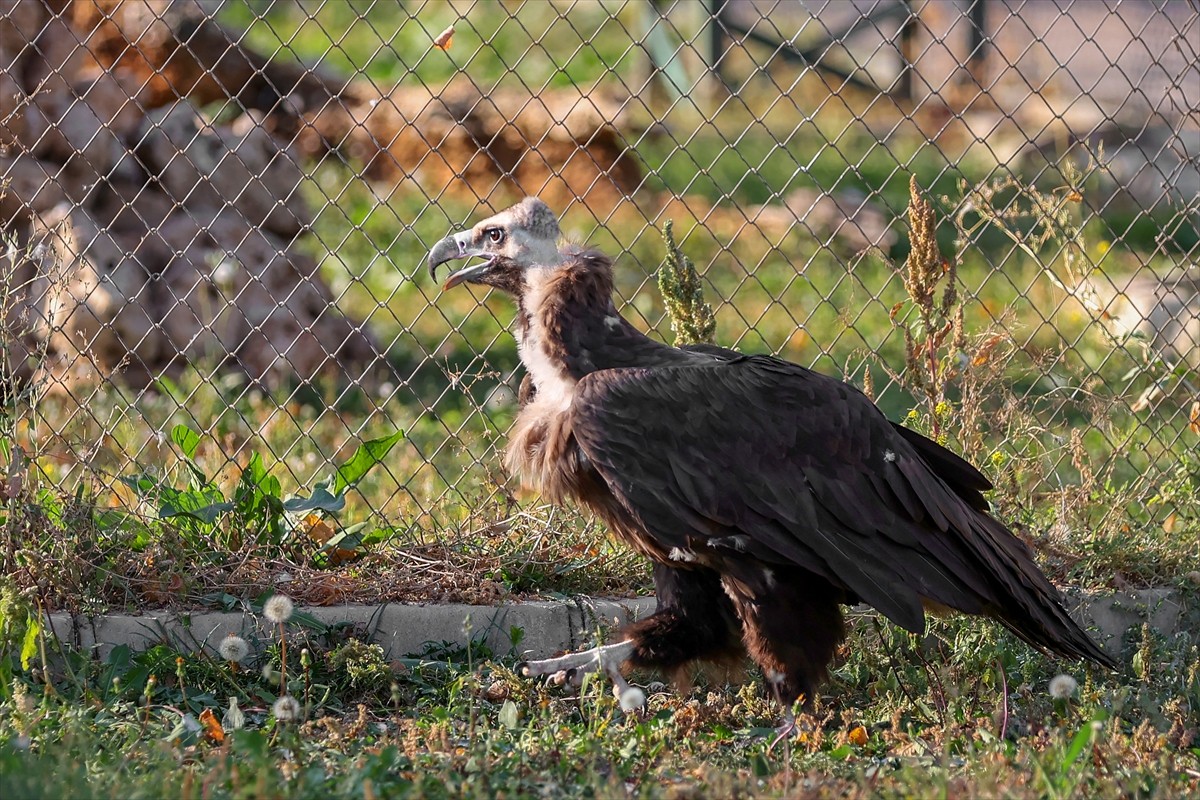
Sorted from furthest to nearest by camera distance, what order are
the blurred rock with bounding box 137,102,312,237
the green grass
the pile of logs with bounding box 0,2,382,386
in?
the blurred rock with bounding box 137,102,312,237 < the pile of logs with bounding box 0,2,382,386 < the green grass

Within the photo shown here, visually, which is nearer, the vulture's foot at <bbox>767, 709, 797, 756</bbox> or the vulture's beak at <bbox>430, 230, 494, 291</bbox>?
the vulture's foot at <bbox>767, 709, 797, 756</bbox>

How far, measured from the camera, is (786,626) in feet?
11.7

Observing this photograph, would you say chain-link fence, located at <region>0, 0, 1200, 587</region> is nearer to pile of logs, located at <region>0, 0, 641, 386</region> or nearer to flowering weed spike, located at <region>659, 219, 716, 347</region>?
pile of logs, located at <region>0, 0, 641, 386</region>

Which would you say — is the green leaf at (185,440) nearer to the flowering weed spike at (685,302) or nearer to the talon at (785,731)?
the flowering weed spike at (685,302)

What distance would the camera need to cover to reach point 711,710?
3.68m

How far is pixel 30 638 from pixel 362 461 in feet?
4.12

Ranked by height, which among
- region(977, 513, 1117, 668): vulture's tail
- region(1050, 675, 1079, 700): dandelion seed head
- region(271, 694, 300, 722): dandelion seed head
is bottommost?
region(271, 694, 300, 722): dandelion seed head

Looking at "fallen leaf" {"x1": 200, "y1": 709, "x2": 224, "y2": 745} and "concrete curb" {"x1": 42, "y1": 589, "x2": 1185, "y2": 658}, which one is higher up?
"concrete curb" {"x1": 42, "y1": 589, "x2": 1185, "y2": 658}

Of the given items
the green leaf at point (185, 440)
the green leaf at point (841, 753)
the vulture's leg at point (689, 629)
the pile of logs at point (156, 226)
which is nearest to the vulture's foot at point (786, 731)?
the green leaf at point (841, 753)

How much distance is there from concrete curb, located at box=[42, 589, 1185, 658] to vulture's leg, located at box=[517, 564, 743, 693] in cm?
18

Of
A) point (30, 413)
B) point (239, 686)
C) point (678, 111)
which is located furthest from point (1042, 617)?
point (678, 111)

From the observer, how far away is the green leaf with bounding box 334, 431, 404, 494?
14.3 feet

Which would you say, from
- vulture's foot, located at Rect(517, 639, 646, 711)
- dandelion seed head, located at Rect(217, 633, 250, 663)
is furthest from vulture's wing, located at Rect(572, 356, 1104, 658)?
dandelion seed head, located at Rect(217, 633, 250, 663)

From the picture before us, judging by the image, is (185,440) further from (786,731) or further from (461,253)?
(786,731)
